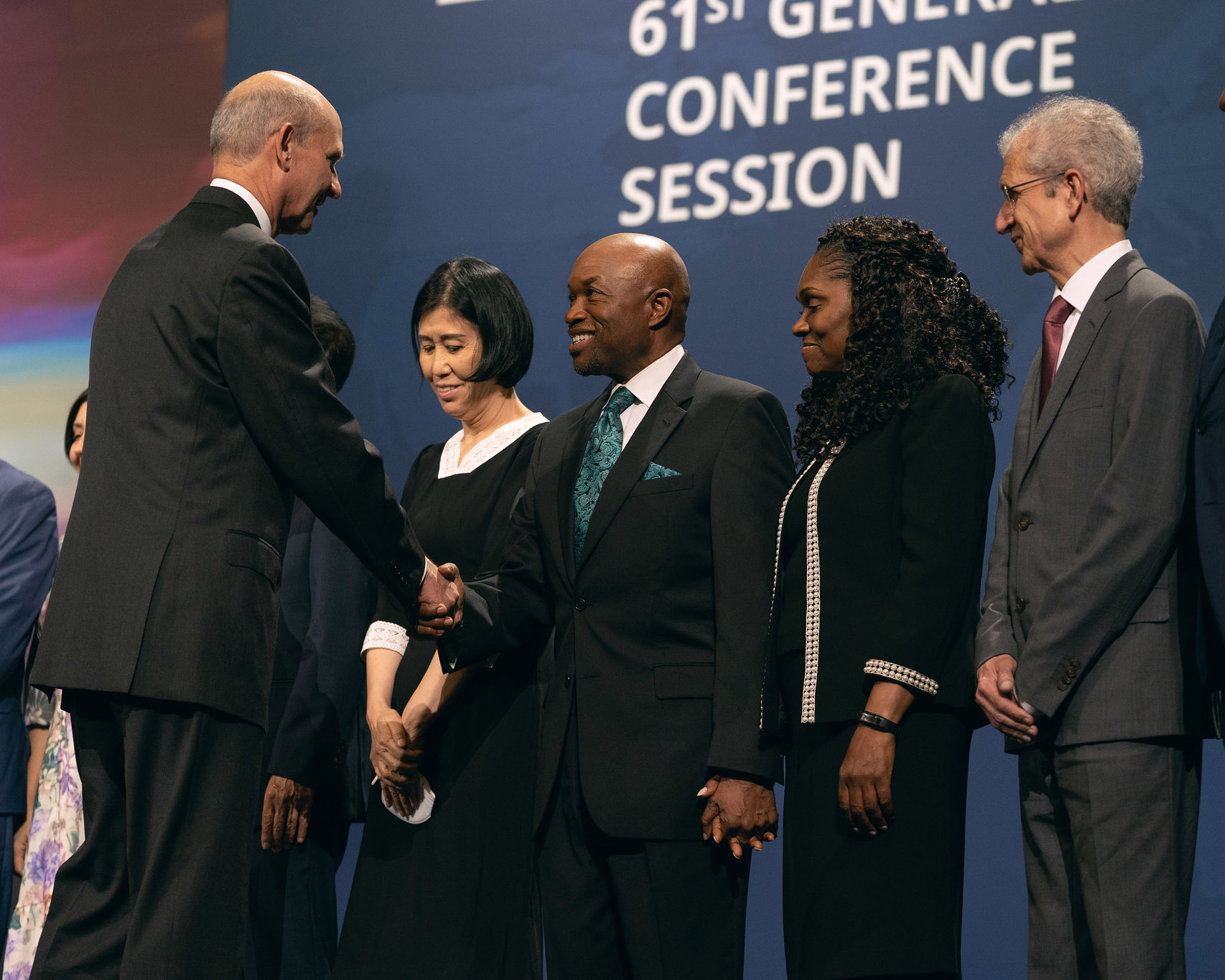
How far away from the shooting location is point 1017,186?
248 cm

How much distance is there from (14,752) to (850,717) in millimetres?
2200

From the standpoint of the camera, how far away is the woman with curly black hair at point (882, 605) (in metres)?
2.13

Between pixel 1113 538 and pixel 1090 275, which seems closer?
pixel 1113 538

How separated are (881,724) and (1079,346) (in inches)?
28.2

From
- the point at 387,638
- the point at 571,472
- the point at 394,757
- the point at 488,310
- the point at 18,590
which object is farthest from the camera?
the point at 18,590

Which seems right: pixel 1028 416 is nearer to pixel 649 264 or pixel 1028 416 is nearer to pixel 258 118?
pixel 649 264

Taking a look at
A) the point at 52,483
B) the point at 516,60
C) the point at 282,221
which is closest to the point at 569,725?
the point at 282,221

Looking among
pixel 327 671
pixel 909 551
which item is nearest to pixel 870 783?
pixel 909 551

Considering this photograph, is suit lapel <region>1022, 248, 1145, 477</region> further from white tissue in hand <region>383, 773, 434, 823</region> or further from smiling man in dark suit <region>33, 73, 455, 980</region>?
white tissue in hand <region>383, 773, 434, 823</region>

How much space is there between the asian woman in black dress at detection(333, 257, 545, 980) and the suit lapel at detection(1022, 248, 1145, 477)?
3.53 ft

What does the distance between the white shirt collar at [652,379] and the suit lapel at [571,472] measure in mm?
66

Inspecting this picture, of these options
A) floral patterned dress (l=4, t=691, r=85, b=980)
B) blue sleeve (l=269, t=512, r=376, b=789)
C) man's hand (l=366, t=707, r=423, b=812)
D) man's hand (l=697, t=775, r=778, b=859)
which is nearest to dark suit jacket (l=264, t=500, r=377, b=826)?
blue sleeve (l=269, t=512, r=376, b=789)

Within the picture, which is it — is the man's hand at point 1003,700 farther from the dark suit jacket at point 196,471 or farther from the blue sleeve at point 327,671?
the blue sleeve at point 327,671

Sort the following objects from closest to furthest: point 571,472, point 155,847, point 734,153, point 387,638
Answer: point 155,847 < point 571,472 < point 387,638 < point 734,153
